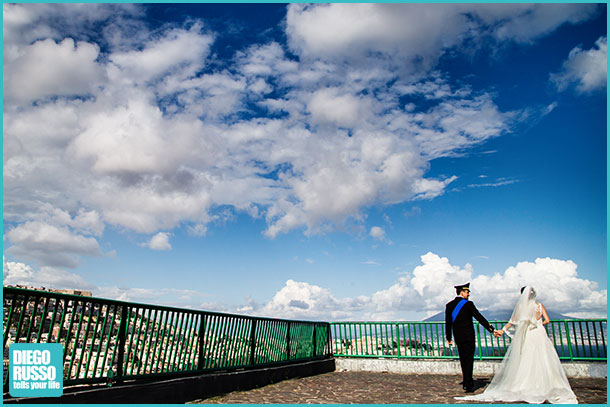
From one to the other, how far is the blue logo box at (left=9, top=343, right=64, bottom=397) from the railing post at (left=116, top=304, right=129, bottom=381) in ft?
4.62

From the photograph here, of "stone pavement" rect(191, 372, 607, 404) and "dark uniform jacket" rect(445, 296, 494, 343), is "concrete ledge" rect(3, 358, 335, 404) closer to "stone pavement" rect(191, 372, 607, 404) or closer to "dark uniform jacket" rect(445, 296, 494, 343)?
"stone pavement" rect(191, 372, 607, 404)

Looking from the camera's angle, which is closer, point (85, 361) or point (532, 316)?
point (85, 361)

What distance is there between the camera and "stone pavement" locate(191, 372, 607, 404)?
413 inches

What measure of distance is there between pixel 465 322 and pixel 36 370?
961 centimetres

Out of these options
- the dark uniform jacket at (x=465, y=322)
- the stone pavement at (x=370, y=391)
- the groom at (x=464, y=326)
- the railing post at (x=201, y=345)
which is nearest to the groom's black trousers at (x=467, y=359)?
the groom at (x=464, y=326)

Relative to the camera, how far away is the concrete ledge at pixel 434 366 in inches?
610

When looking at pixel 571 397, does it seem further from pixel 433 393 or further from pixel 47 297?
pixel 47 297

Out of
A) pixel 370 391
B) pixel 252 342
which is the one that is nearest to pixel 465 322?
pixel 370 391

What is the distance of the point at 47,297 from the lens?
6797 mm

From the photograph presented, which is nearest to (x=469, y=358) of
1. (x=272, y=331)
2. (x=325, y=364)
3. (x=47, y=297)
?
(x=272, y=331)

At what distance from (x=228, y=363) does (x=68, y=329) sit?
536cm

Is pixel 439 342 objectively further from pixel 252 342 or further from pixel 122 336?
pixel 122 336

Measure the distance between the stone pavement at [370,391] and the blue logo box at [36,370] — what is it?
385 cm

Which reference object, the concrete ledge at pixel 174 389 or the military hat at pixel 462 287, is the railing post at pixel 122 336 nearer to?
the concrete ledge at pixel 174 389
